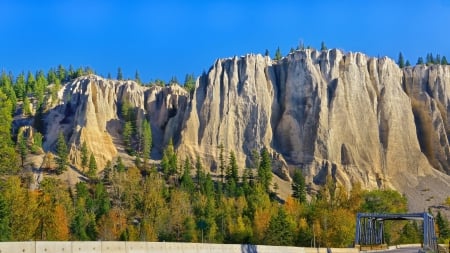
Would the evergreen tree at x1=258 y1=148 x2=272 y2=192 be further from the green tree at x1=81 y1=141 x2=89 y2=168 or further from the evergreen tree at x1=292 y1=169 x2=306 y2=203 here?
the green tree at x1=81 y1=141 x2=89 y2=168

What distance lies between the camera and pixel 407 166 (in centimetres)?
12712

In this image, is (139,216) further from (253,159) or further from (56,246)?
(56,246)

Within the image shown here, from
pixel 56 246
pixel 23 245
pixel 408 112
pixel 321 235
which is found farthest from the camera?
pixel 408 112

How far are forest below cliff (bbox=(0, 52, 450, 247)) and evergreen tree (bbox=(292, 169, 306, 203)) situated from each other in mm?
200

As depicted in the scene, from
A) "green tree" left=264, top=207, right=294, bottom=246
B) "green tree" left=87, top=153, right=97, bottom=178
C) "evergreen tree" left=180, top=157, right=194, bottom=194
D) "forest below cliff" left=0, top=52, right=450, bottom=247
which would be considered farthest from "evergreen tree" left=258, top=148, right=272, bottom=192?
"green tree" left=264, top=207, right=294, bottom=246

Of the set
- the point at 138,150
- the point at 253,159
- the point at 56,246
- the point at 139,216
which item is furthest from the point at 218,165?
the point at 56,246

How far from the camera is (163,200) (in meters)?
95.2

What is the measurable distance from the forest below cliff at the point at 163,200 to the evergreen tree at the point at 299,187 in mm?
200

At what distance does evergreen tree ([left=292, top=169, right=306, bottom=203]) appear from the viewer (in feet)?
359

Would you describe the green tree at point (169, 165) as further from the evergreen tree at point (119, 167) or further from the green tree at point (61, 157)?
the green tree at point (61, 157)

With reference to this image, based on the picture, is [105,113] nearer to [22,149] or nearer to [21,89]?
[22,149]

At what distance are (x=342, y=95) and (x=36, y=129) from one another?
62692 millimetres

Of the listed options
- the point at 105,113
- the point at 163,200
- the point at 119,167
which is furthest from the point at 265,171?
the point at 105,113

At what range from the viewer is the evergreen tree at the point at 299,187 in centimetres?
10929
